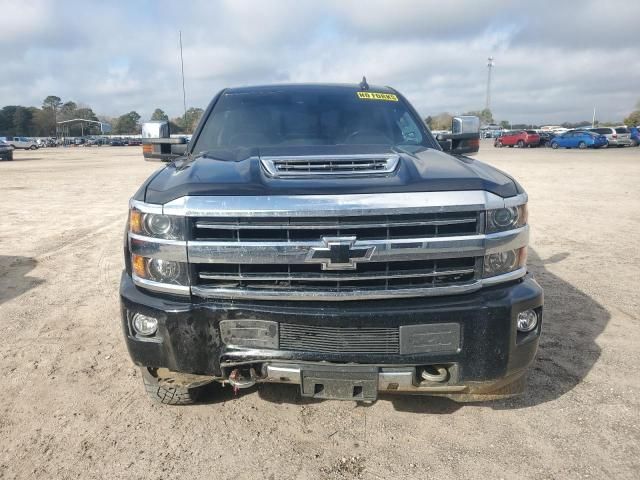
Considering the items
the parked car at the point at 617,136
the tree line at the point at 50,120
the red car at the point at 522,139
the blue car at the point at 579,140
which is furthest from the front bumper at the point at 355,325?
the tree line at the point at 50,120

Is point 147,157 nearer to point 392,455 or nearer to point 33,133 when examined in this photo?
point 392,455

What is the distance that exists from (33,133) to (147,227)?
12918 centimetres

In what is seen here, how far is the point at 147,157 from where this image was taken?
148 inches

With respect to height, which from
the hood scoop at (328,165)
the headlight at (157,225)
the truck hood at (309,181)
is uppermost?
the hood scoop at (328,165)

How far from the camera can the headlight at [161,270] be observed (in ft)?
7.92

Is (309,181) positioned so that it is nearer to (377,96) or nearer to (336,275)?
(336,275)

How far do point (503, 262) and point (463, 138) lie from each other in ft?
5.30

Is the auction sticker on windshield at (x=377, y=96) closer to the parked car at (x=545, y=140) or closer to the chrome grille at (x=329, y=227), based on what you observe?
the chrome grille at (x=329, y=227)

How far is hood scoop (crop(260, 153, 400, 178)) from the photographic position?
2.50 metres

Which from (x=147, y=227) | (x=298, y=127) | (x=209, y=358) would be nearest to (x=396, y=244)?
(x=209, y=358)

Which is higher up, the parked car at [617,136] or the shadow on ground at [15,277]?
the parked car at [617,136]

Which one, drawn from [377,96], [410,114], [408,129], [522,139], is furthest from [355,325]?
[522,139]

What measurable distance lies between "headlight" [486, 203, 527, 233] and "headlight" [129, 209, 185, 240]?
1471 millimetres

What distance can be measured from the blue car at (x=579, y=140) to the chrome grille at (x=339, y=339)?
132 feet
